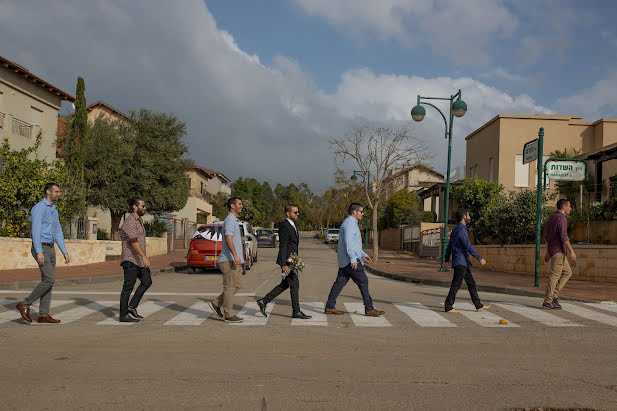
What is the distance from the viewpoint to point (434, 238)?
30.2 m

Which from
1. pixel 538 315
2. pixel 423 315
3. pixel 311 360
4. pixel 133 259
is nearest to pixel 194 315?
pixel 133 259

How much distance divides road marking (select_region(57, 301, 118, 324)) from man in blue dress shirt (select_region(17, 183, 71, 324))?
453mm

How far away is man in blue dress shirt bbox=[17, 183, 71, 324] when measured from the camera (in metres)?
7.50

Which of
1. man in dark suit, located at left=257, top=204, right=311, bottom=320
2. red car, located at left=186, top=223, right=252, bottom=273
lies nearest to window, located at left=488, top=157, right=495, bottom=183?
red car, located at left=186, top=223, right=252, bottom=273

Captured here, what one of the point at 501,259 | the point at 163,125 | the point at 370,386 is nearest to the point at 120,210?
the point at 163,125

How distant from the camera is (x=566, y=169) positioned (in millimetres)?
14609

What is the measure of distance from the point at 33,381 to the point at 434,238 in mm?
27036

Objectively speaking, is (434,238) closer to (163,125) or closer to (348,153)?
(348,153)

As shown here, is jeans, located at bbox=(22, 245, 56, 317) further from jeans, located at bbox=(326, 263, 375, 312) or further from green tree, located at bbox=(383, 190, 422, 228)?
green tree, located at bbox=(383, 190, 422, 228)

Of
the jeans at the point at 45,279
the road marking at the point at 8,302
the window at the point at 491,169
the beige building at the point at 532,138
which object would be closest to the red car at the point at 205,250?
the road marking at the point at 8,302

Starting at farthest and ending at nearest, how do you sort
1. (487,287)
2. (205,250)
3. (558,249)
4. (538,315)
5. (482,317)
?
(205,250) < (487,287) < (558,249) < (538,315) < (482,317)

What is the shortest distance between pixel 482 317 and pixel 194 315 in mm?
4688

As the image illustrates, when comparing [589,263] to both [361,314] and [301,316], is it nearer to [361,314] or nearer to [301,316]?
[361,314]

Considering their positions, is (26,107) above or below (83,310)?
above
